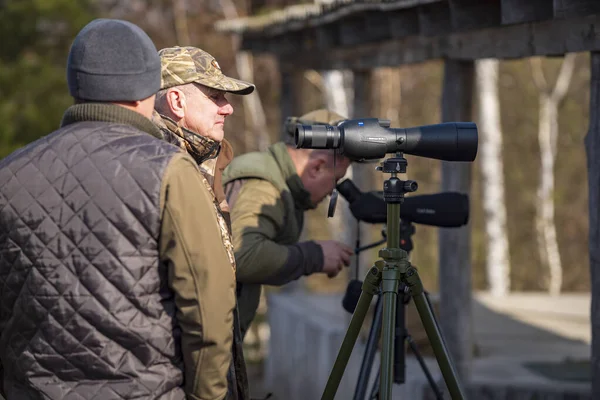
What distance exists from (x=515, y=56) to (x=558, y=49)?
40cm

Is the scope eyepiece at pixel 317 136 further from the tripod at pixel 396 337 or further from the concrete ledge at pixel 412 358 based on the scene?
the concrete ledge at pixel 412 358

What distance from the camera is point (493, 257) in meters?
15.1

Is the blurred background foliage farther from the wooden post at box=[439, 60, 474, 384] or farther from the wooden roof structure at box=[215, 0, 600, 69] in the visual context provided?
the wooden post at box=[439, 60, 474, 384]

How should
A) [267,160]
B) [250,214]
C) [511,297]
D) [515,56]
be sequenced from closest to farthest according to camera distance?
1. [250,214]
2. [267,160]
3. [515,56]
4. [511,297]

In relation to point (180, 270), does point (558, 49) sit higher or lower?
higher

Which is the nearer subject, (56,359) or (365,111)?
(56,359)

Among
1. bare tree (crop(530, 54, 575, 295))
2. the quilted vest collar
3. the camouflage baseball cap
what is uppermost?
the camouflage baseball cap

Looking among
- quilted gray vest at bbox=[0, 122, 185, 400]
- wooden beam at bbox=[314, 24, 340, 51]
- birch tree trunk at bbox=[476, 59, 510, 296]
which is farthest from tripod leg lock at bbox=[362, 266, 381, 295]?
birch tree trunk at bbox=[476, 59, 510, 296]

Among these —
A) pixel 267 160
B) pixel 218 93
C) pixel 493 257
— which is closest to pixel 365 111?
pixel 267 160

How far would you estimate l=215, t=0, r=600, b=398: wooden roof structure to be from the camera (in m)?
4.11

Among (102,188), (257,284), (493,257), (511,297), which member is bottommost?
(493,257)

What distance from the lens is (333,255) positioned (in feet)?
11.6

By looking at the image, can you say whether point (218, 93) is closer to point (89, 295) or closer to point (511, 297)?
point (89, 295)

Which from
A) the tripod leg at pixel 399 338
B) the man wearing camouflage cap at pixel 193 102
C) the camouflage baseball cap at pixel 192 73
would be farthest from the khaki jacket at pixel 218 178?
the tripod leg at pixel 399 338
